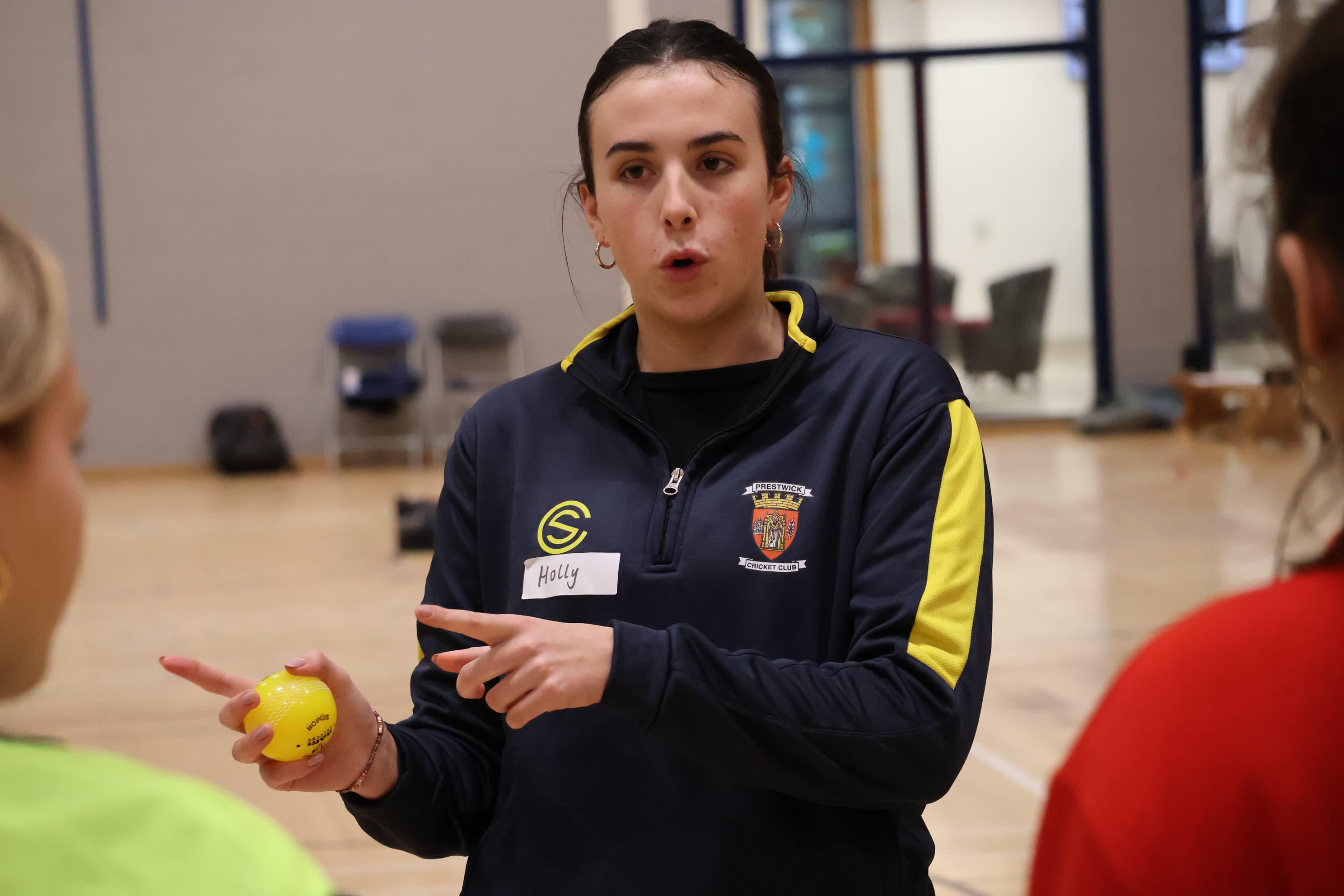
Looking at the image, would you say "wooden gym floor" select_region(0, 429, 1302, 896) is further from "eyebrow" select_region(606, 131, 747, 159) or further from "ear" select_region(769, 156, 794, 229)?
"ear" select_region(769, 156, 794, 229)

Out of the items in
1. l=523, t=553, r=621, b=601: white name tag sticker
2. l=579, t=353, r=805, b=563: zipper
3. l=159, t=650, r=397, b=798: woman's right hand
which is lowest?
l=159, t=650, r=397, b=798: woman's right hand

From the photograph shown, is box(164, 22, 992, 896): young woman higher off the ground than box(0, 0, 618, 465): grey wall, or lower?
lower

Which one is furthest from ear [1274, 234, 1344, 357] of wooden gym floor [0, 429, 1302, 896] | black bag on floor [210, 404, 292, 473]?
black bag on floor [210, 404, 292, 473]

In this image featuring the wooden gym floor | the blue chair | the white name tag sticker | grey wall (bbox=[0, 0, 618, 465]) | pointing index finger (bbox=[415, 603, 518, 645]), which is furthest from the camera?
grey wall (bbox=[0, 0, 618, 465])

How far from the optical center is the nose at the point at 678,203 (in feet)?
4.65

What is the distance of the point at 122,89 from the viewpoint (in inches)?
373

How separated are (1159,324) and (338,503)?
258 inches

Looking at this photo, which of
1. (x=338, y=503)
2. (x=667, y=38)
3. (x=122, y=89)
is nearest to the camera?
(x=667, y=38)

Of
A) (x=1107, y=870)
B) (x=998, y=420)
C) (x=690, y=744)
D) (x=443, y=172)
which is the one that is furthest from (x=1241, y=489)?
(x=1107, y=870)

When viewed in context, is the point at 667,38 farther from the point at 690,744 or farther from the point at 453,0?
the point at 453,0

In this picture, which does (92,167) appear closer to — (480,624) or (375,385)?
(375,385)

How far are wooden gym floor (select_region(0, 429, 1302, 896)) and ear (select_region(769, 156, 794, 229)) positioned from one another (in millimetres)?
964

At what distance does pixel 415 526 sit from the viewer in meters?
6.36

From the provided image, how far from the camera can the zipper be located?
1381 millimetres
